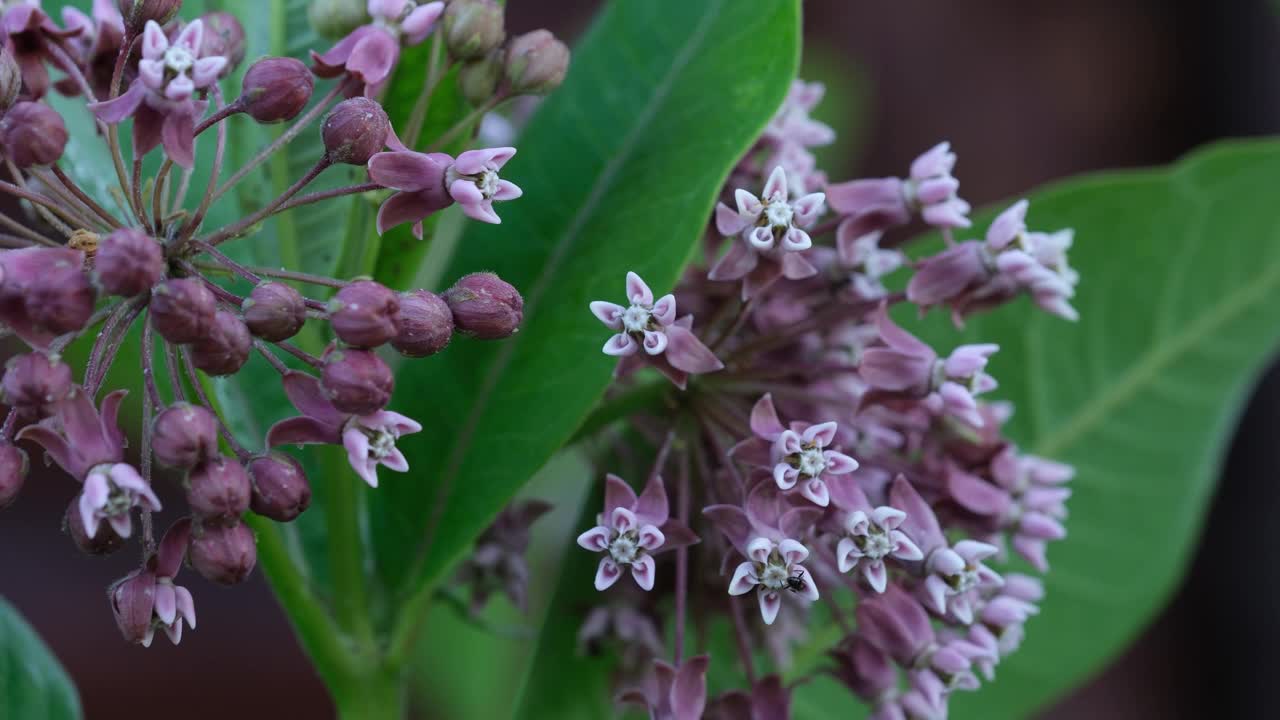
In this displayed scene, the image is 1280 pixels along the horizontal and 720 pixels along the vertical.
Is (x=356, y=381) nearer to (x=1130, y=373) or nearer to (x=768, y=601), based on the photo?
(x=768, y=601)

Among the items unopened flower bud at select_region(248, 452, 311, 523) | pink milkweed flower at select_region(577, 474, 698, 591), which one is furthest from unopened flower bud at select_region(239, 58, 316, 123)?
pink milkweed flower at select_region(577, 474, 698, 591)

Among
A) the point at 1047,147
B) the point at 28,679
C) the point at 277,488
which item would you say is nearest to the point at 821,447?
the point at 277,488

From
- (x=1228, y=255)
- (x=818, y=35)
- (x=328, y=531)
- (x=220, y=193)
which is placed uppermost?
(x=818, y=35)

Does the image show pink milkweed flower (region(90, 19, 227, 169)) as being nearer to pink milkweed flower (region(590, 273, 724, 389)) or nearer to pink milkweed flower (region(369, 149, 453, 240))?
pink milkweed flower (region(369, 149, 453, 240))

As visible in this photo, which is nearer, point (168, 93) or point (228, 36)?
point (168, 93)

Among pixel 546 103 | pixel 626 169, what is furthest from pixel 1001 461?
pixel 546 103

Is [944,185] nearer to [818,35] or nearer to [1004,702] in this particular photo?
[1004,702]
